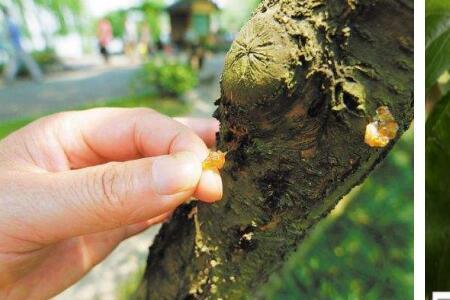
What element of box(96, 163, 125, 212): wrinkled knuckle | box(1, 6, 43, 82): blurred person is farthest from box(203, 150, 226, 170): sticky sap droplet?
box(1, 6, 43, 82): blurred person

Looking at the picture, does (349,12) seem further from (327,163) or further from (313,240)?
(313,240)

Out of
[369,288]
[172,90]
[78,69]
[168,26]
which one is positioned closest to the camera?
[369,288]

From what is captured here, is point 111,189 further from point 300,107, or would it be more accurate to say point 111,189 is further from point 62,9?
point 62,9

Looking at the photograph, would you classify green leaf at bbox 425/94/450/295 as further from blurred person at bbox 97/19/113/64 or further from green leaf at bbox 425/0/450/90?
blurred person at bbox 97/19/113/64

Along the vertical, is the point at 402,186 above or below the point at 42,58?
above

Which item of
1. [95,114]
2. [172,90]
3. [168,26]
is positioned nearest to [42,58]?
[168,26]
